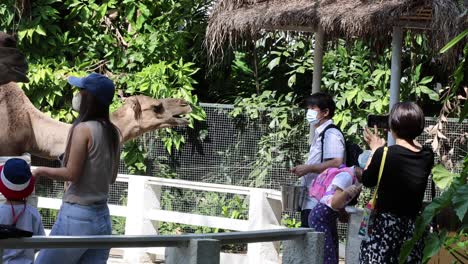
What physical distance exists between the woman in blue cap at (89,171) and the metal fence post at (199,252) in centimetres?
100

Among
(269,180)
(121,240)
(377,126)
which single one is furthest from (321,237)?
(269,180)

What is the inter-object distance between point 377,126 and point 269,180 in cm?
622

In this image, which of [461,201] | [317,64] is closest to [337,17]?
[317,64]

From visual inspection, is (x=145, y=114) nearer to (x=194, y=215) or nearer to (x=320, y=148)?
(x=194, y=215)

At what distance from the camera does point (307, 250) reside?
5113 millimetres

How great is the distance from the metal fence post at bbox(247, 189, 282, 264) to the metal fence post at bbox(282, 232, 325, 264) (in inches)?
228

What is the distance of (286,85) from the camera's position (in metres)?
15.4

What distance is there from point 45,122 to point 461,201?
23.7ft

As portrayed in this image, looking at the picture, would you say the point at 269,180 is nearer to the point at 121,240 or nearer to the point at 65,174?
the point at 65,174

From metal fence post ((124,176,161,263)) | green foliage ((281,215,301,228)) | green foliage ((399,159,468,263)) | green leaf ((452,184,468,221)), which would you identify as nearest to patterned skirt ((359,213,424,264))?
green foliage ((399,159,468,263))

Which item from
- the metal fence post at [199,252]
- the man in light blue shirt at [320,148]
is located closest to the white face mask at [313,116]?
the man in light blue shirt at [320,148]

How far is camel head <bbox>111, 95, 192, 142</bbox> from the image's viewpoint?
10930 millimetres

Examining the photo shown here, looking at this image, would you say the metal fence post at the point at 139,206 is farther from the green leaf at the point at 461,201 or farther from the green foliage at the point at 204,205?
the green leaf at the point at 461,201

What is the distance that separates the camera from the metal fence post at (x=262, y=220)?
10975 mm
